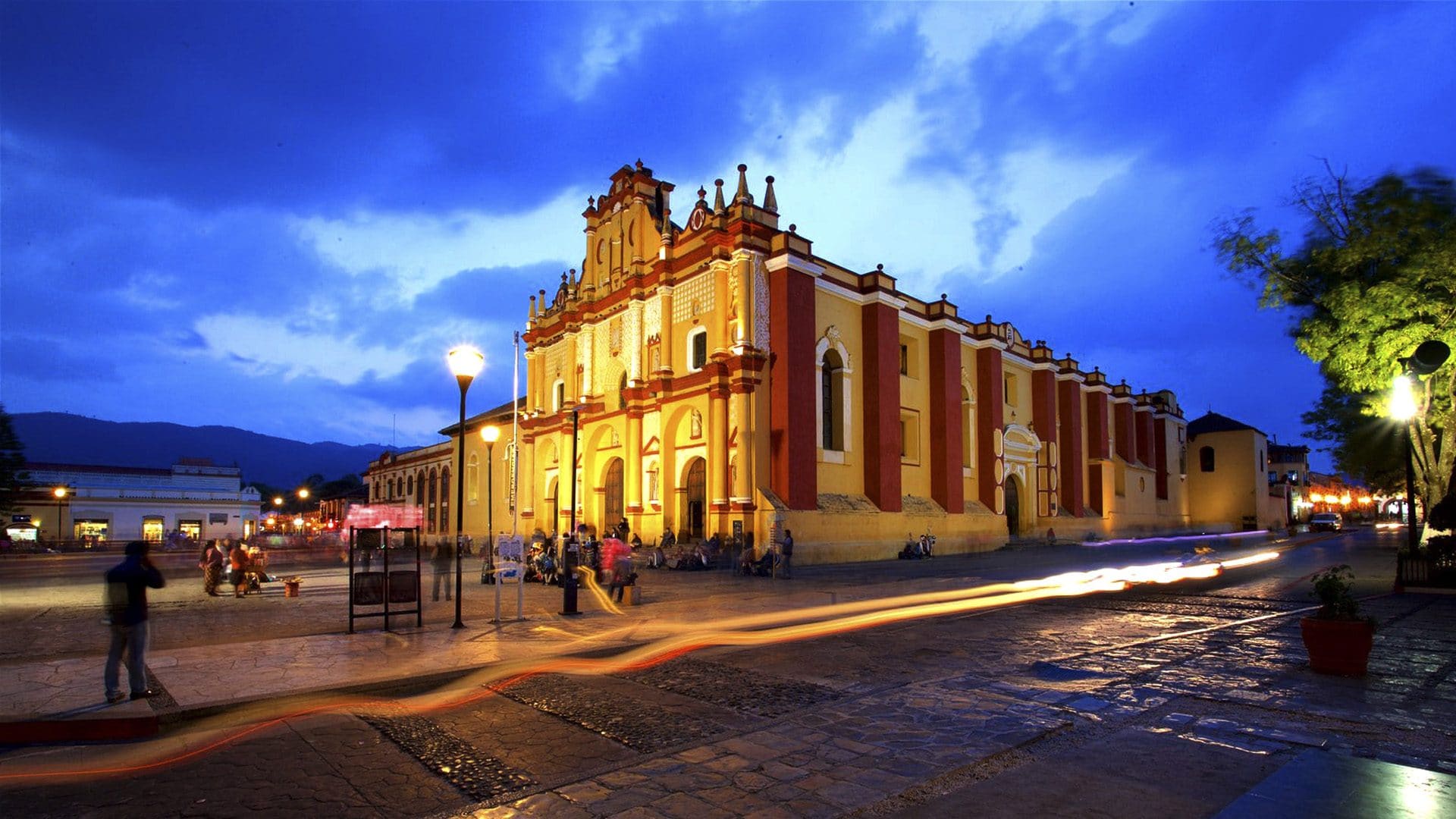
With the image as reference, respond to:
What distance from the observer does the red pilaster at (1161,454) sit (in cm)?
5869

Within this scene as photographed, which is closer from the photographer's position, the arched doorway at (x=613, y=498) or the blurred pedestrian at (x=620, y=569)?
the blurred pedestrian at (x=620, y=569)

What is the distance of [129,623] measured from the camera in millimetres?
7625

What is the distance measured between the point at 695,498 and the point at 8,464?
3835 centimetres

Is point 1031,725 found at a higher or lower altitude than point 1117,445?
lower

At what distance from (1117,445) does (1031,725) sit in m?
52.9

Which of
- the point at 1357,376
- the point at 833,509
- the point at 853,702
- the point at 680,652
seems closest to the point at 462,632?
the point at 680,652

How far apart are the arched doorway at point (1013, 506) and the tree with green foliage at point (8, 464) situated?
5253 cm

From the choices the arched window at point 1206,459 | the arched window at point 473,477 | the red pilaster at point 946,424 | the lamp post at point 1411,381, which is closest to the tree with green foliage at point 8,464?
the arched window at point 473,477

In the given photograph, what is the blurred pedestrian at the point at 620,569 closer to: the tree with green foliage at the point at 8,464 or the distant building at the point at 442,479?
the distant building at the point at 442,479

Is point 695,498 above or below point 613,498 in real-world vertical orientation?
above

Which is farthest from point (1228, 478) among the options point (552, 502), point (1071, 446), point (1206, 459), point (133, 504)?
point (133, 504)

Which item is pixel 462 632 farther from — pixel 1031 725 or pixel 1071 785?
pixel 1071 785

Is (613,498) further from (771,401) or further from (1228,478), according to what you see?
(1228,478)

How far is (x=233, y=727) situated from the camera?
22.7 ft
